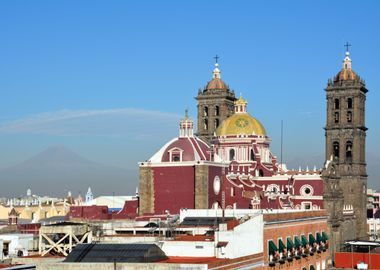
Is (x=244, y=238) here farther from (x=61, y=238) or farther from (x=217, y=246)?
(x=61, y=238)

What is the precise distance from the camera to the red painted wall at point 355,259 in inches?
2412

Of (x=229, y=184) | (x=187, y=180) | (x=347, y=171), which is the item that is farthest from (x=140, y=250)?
(x=347, y=171)

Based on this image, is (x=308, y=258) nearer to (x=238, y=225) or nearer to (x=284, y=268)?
(x=284, y=268)

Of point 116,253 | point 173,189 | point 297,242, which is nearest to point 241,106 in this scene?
point 173,189

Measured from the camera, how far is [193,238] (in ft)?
163

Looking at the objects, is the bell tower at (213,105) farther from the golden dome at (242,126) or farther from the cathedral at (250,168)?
the golden dome at (242,126)

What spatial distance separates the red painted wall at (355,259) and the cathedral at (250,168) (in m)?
12.4

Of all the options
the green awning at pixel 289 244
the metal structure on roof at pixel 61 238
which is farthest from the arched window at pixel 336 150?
the metal structure on roof at pixel 61 238

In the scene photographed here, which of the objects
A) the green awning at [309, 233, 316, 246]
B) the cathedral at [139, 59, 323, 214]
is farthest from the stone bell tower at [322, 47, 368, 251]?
the green awning at [309, 233, 316, 246]

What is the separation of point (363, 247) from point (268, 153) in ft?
102

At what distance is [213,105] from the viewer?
12581 centimetres

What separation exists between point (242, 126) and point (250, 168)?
6.57m

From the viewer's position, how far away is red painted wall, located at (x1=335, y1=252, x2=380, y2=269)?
61272mm

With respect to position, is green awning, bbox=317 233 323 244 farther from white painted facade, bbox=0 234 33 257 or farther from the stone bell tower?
the stone bell tower
